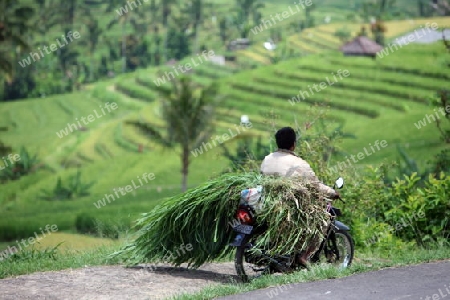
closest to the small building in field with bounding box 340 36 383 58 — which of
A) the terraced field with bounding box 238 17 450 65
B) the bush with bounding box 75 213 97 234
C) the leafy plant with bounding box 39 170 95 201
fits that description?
the terraced field with bounding box 238 17 450 65

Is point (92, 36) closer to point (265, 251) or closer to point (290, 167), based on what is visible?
point (290, 167)

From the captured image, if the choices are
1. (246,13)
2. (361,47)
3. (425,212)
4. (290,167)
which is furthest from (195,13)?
(290,167)

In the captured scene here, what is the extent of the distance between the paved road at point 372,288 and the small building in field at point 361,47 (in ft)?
147

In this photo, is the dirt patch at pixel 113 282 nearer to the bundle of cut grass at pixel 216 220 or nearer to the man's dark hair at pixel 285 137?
the bundle of cut grass at pixel 216 220

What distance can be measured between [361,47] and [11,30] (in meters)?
20.1

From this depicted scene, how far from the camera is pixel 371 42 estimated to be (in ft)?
174

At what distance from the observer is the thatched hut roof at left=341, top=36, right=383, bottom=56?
51.7 metres

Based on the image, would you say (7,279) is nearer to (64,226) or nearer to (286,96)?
(64,226)

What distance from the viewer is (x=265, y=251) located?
24.8 ft

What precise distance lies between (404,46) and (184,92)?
66.7 ft

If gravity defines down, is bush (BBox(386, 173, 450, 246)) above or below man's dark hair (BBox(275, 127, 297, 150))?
below

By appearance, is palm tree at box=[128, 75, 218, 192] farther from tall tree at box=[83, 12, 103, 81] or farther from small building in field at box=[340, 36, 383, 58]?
tall tree at box=[83, 12, 103, 81]

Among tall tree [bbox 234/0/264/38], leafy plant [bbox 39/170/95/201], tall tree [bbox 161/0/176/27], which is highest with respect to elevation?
tall tree [bbox 161/0/176/27]

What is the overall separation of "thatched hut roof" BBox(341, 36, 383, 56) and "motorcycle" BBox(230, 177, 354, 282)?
44.4 meters
